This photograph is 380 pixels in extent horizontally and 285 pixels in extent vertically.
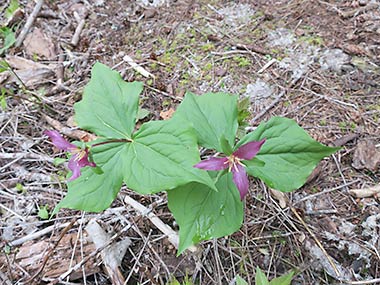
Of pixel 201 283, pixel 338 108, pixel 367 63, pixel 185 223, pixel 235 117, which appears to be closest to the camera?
pixel 185 223

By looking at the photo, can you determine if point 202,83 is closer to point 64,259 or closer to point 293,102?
point 293,102

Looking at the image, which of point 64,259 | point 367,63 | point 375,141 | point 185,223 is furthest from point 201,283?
point 367,63

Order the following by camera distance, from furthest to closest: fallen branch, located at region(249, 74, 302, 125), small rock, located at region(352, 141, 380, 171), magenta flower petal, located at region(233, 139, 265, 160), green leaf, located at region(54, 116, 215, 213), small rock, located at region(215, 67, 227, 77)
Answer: small rock, located at region(215, 67, 227, 77)
fallen branch, located at region(249, 74, 302, 125)
small rock, located at region(352, 141, 380, 171)
green leaf, located at region(54, 116, 215, 213)
magenta flower petal, located at region(233, 139, 265, 160)

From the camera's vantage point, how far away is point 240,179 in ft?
4.47

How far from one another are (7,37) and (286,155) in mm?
2479

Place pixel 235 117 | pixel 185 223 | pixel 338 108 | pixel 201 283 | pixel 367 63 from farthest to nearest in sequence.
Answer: pixel 367 63 → pixel 338 108 → pixel 201 283 → pixel 235 117 → pixel 185 223

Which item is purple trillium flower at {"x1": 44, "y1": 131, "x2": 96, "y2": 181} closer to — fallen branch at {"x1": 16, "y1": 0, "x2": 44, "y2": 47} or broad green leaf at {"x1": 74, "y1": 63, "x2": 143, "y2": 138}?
broad green leaf at {"x1": 74, "y1": 63, "x2": 143, "y2": 138}

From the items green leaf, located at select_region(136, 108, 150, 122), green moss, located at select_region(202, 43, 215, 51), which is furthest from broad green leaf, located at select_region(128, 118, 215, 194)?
green moss, located at select_region(202, 43, 215, 51)

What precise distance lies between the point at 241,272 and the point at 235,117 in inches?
29.1

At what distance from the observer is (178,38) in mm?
2820

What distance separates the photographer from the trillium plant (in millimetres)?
1438

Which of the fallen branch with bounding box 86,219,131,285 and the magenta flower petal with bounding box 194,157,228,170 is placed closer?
the magenta flower petal with bounding box 194,157,228,170

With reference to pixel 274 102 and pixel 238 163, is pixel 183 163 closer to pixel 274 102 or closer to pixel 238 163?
pixel 238 163

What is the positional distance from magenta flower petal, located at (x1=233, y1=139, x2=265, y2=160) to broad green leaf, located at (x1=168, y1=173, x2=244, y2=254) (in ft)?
0.83
